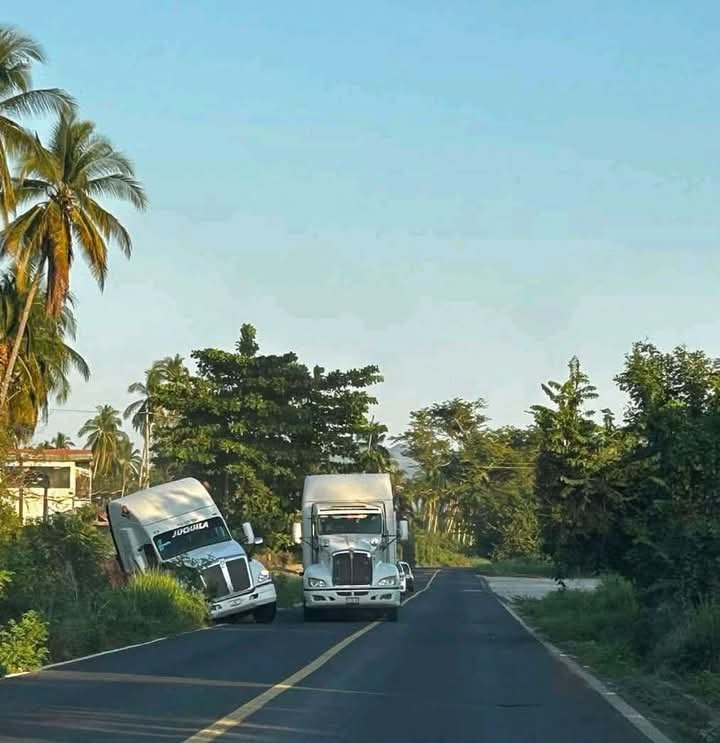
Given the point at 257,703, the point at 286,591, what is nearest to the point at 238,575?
the point at 286,591

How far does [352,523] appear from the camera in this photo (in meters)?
31.4

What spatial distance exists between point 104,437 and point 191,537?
82.6m

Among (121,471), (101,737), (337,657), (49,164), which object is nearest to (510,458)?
(121,471)

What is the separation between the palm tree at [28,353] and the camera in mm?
41375

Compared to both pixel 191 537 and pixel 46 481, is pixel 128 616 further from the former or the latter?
pixel 46 481

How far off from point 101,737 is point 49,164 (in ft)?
92.6

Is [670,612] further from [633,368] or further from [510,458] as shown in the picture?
[510,458]

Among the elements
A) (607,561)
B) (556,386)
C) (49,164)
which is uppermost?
(49,164)

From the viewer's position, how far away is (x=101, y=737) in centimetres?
1066

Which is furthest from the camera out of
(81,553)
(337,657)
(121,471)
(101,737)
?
(121,471)

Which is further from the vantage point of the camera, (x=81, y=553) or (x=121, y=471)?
(x=121, y=471)

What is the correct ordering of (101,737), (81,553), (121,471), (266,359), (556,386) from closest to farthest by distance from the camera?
1. (101,737)
2. (556,386)
3. (81,553)
4. (266,359)
5. (121,471)

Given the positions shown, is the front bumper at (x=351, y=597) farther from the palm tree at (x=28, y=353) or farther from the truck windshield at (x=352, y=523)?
the palm tree at (x=28, y=353)

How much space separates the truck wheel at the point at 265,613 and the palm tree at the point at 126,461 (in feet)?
271
